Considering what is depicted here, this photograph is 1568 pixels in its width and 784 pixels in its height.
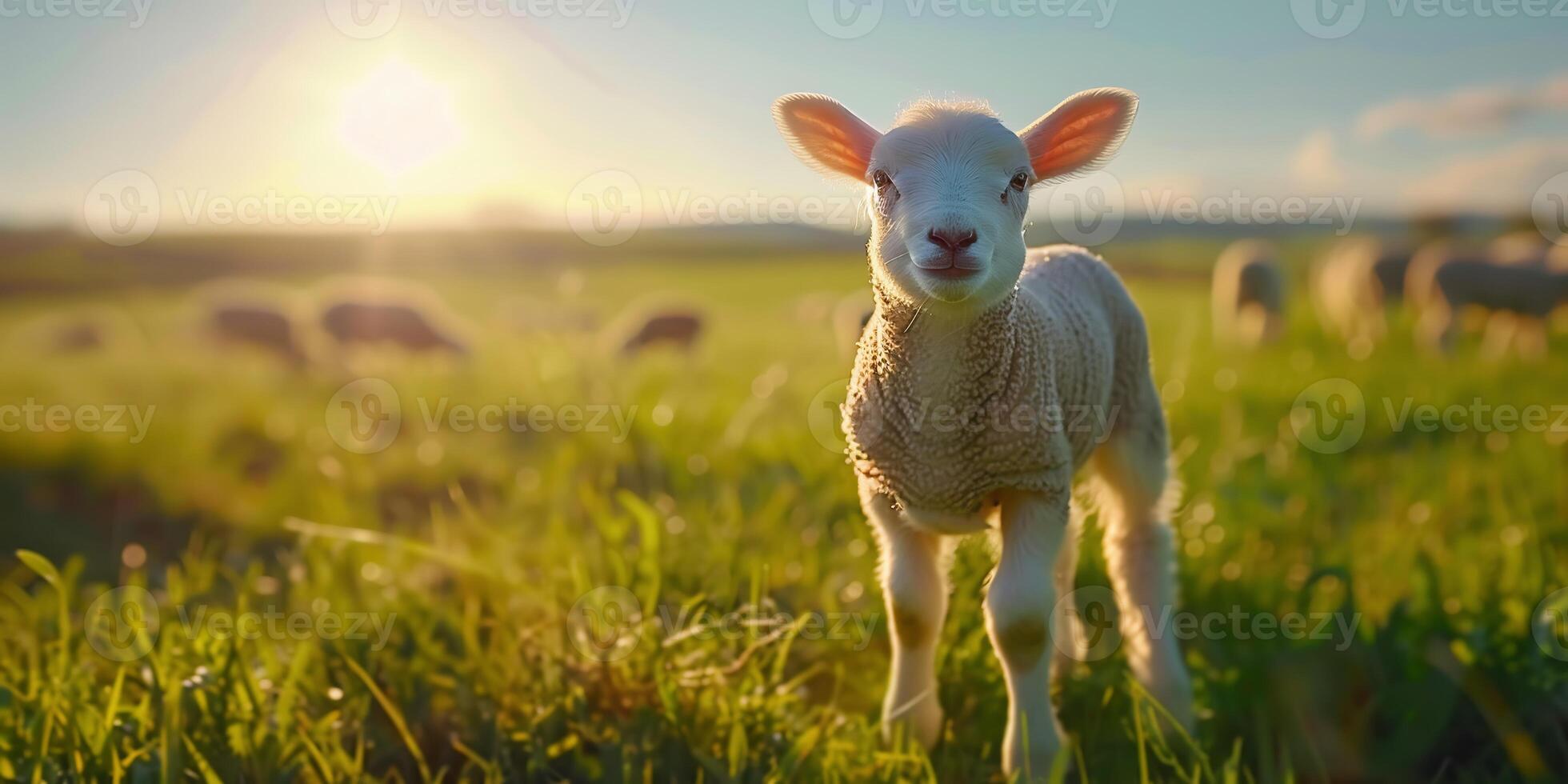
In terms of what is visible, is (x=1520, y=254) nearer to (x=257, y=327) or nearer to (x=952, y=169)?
(x=952, y=169)

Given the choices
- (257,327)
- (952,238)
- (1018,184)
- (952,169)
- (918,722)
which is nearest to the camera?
(952,238)

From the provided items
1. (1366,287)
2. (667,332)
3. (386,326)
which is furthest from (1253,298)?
(386,326)

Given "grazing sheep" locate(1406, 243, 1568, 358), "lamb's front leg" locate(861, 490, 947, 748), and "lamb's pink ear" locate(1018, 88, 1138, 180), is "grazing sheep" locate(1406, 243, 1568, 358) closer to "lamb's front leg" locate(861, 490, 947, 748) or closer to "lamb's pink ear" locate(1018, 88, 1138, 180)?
"lamb's pink ear" locate(1018, 88, 1138, 180)

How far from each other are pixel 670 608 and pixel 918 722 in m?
0.81

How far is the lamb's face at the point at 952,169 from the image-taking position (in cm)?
186

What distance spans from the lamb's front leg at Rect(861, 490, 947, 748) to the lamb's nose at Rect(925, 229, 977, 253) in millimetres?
685

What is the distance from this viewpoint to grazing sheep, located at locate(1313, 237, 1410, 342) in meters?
11.0

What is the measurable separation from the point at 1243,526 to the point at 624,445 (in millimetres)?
2670

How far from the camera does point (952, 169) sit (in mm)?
2008

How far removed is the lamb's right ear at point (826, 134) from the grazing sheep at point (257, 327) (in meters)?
8.06

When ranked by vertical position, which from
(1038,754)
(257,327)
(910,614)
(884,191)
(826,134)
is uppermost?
(826,134)

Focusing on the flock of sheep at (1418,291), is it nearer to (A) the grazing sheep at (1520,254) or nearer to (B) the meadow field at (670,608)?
(A) the grazing sheep at (1520,254)

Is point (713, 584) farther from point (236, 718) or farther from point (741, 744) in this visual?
point (236, 718)

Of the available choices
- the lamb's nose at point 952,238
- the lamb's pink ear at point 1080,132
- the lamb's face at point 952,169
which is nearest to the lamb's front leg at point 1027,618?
the lamb's face at point 952,169
